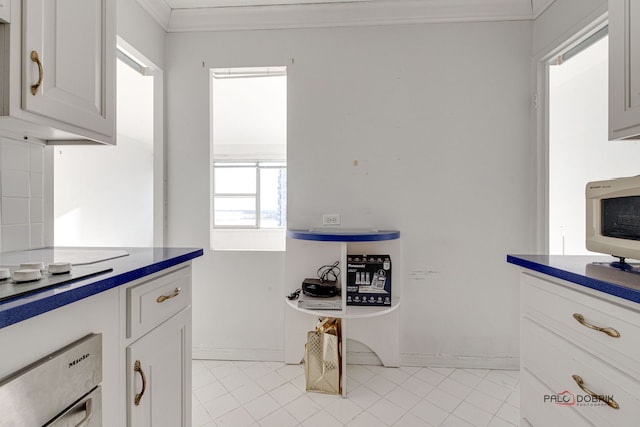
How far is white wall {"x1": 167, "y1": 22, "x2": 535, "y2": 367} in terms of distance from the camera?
1918mm

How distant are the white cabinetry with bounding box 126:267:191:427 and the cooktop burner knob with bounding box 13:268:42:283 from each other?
0.21 m

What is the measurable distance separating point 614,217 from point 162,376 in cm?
165

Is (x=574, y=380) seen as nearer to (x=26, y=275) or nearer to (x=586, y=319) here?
(x=586, y=319)

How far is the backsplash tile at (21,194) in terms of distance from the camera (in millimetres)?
1088

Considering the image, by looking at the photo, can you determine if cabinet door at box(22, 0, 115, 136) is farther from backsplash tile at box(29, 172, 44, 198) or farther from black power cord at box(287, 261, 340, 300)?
black power cord at box(287, 261, 340, 300)

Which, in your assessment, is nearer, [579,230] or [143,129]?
[579,230]

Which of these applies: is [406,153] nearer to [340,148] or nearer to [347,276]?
[340,148]

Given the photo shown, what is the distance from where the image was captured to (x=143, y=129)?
261cm

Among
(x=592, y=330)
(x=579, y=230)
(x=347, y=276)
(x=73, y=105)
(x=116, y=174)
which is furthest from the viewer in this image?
(x=116, y=174)

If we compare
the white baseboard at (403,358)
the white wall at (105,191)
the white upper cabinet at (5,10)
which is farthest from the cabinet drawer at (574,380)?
the white wall at (105,191)

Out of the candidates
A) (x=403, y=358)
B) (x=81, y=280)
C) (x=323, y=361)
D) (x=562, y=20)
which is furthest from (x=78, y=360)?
(x=562, y=20)

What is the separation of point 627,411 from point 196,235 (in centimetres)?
214

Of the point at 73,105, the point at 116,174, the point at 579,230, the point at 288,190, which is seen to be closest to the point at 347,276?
the point at 288,190

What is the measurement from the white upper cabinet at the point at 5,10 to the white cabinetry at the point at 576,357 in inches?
71.7
